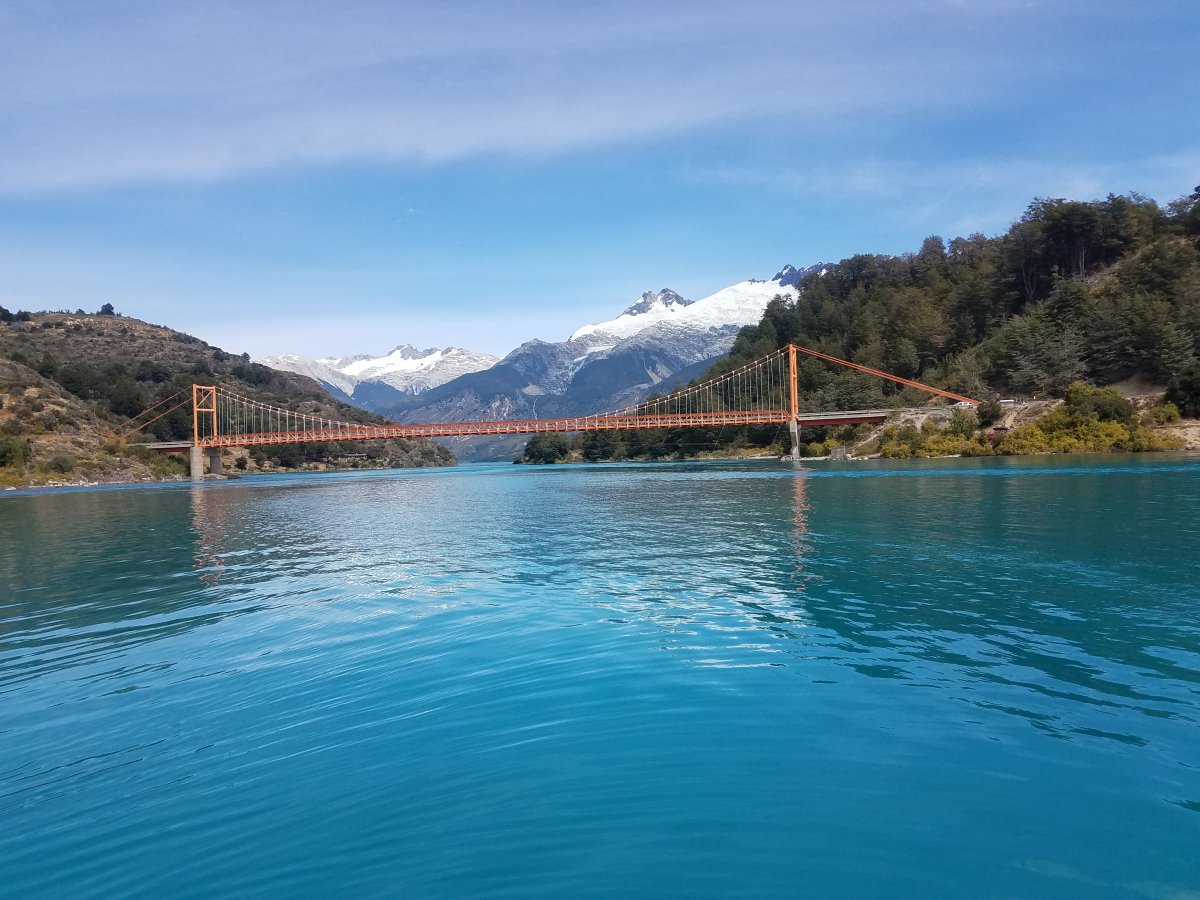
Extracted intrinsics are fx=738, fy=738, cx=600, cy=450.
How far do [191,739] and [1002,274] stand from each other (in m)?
119

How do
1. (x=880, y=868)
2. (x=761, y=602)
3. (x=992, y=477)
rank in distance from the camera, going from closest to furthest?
(x=880, y=868) → (x=761, y=602) → (x=992, y=477)

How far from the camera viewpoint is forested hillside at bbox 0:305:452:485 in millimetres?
83625

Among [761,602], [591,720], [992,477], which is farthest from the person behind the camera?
[992,477]

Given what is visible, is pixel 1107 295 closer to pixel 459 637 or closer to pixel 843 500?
pixel 843 500

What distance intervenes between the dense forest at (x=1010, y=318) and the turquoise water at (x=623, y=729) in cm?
6502

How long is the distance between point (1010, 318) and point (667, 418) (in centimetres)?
4818

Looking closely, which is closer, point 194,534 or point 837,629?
point 837,629

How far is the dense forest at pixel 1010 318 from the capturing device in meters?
70.8

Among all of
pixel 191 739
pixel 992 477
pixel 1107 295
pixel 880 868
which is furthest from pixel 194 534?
pixel 1107 295

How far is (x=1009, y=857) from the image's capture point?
15.5ft

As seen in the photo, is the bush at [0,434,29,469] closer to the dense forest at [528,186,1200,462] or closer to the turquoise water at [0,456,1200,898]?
the turquoise water at [0,456,1200,898]

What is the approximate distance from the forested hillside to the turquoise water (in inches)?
3230

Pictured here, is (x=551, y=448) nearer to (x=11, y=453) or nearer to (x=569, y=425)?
(x=569, y=425)

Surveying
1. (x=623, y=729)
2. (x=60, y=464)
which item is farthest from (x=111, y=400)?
(x=623, y=729)
